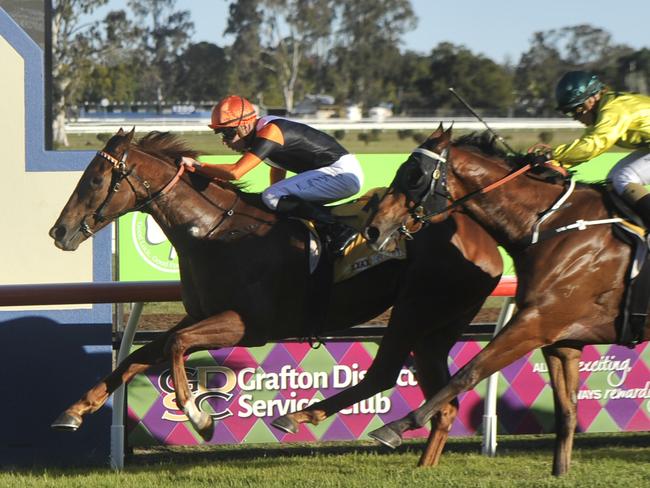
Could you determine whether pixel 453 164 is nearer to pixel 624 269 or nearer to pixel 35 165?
pixel 624 269

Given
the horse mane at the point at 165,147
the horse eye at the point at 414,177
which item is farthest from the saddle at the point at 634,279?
the horse mane at the point at 165,147

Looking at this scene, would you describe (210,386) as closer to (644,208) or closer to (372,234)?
(372,234)

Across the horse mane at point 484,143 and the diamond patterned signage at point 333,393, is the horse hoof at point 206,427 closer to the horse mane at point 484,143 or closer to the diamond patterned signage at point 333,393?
the diamond patterned signage at point 333,393

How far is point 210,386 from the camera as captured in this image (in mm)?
6809

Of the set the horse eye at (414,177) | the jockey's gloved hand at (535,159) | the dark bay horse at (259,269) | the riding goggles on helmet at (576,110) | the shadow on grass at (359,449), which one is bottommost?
the shadow on grass at (359,449)

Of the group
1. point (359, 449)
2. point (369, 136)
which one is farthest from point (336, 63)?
point (359, 449)

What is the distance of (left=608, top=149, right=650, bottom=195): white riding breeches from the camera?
5.31 meters

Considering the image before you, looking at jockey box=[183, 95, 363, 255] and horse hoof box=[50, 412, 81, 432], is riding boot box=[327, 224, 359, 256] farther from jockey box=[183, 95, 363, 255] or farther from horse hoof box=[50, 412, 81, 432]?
horse hoof box=[50, 412, 81, 432]

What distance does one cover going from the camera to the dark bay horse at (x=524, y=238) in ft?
16.4

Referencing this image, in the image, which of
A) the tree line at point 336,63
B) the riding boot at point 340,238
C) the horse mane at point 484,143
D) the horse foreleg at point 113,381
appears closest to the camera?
the horse mane at point 484,143

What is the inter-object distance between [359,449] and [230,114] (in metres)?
2.52

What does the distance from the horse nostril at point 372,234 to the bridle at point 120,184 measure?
130 cm

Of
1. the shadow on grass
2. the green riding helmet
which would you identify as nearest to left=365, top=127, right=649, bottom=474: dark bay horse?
the green riding helmet

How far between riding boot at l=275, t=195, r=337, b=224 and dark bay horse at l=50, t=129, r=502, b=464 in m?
0.06
